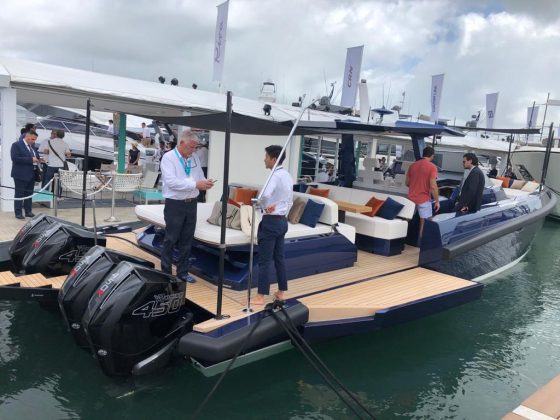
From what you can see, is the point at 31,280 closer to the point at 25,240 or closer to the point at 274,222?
the point at 25,240

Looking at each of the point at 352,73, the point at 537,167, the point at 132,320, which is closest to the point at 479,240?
the point at 132,320

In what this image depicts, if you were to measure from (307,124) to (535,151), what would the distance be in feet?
42.0

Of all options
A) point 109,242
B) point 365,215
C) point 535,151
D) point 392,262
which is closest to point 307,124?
point 365,215

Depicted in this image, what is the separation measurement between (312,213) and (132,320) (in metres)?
2.46

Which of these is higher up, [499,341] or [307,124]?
[307,124]

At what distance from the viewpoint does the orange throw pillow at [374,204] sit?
6.05 metres

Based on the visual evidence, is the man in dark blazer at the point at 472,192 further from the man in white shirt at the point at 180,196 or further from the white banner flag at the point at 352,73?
the white banner flag at the point at 352,73

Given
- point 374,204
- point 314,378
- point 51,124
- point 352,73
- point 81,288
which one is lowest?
point 314,378

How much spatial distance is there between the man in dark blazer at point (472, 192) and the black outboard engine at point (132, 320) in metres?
4.05

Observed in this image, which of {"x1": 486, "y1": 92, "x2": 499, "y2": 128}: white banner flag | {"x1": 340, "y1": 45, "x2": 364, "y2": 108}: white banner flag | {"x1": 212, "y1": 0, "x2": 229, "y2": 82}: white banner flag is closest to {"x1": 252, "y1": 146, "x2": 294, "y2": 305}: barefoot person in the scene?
{"x1": 212, "y1": 0, "x2": 229, "y2": 82}: white banner flag

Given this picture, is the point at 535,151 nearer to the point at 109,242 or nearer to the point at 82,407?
the point at 109,242

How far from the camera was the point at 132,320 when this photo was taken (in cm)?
323

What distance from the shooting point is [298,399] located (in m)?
3.64

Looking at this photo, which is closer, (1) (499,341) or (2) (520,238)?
(1) (499,341)
